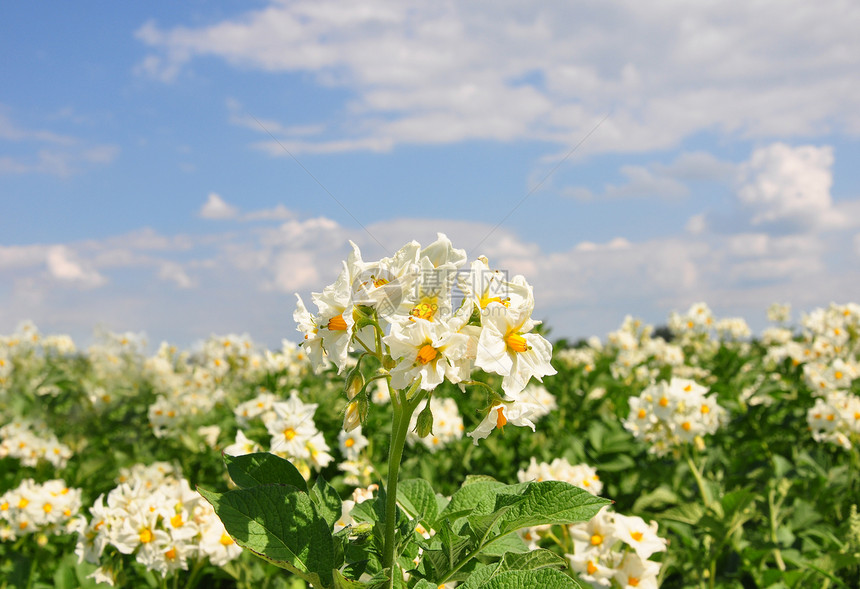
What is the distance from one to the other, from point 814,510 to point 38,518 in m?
4.53

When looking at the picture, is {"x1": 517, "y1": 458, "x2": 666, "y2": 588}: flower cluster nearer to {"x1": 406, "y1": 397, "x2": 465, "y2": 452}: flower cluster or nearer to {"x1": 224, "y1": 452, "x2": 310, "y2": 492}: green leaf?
{"x1": 224, "y1": 452, "x2": 310, "y2": 492}: green leaf

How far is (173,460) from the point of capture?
16.9ft

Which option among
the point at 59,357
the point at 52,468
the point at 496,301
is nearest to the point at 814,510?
the point at 496,301

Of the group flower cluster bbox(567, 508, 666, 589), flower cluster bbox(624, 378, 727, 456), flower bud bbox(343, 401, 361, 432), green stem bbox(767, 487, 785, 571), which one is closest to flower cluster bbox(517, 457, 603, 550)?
flower cluster bbox(567, 508, 666, 589)

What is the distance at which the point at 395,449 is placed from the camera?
136 cm

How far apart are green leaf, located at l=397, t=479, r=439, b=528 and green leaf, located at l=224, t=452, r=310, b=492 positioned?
0.30 meters

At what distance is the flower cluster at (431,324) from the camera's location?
1272mm

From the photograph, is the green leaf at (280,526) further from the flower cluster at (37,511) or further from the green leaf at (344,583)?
the flower cluster at (37,511)

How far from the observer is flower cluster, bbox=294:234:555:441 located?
1.27 m

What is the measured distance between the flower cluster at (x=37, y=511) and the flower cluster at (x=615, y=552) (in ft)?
10.0

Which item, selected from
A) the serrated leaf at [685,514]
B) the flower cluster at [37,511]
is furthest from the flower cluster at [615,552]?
the flower cluster at [37,511]

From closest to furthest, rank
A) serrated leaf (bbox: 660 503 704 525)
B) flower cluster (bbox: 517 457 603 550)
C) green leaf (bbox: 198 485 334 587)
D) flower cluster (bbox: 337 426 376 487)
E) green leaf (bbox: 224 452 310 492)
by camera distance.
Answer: green leaf (bbox: 198 485 334 587), green leaf (bbox: 224 452 310 492), flower cluster (bbox: 517 457 603 550), serrated leaf (bbox: 660 503 704 525), flower cluster (bbox: 337 426 376 487)

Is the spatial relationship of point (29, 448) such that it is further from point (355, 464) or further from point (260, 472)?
point (260, 472)

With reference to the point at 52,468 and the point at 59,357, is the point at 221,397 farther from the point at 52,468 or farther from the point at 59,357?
the point at 59,357
